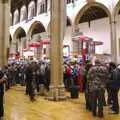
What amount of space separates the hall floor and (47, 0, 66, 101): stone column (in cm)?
49

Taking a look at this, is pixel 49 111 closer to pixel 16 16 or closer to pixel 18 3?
pixel 18 3

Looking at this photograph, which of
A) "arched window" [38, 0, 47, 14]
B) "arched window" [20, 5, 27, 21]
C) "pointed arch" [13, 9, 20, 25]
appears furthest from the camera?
"pointed arch" [13, 9, 20, 25]

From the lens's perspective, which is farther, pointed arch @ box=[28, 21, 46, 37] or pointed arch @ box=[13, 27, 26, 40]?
pointed arch @ box=[13, 27, 26, 40]

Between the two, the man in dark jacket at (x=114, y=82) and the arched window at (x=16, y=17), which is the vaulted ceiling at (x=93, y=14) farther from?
the man in dark jacket at (x=114, y=82)

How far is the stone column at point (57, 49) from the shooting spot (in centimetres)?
1168

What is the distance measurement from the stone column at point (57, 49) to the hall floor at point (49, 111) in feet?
1.59

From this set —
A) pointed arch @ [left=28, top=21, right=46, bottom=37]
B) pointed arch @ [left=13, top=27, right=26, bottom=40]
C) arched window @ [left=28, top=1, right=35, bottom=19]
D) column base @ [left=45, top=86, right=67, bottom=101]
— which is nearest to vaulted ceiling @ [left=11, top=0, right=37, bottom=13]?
arched window @ [left=28, top=1, right=35, bottom=19]

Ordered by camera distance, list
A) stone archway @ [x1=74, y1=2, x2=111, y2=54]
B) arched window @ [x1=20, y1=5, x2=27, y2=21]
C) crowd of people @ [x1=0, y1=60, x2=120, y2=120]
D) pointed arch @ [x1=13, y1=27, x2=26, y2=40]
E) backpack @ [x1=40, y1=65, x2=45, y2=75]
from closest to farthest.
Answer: crowd of people @ [x1=0, y1=60, x2=120, y2=120], backpack @ [x1=40, y1=65, x2=45, y2=75], stone archway @ [x1=74, y1=2, x2=111, y2=54], arched window @ [x1=20, y1=5, x2=27, y2=21], pointed arch @ [x1=13, y1=27, x2=26, y2=40]

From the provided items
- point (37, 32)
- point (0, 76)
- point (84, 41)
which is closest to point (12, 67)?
point (84, 41)

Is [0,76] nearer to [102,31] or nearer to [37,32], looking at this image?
[102,31]

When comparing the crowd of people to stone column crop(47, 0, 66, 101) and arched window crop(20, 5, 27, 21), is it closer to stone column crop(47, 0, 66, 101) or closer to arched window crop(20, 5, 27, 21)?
stone column crop(47, 0, 66, 101)

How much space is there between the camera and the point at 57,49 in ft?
38.9

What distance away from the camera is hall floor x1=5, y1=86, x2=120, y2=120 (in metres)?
8.20

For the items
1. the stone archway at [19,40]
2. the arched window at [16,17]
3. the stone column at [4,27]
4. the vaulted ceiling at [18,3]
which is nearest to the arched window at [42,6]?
the vaulted ceiling at [18,3]
